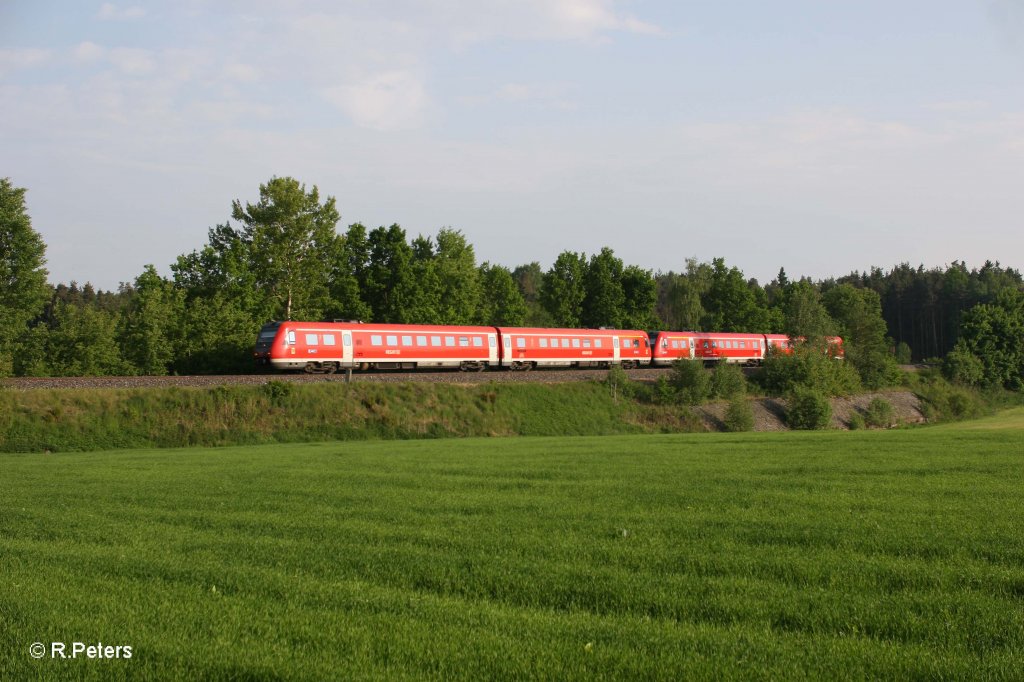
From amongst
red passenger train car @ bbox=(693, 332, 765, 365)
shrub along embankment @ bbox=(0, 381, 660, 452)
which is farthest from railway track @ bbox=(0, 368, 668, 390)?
red passenger train car @ bbox=(693, 332, 765, 365)

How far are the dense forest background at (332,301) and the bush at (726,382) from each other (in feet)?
55.6

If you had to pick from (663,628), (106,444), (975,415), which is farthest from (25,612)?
(975,415)

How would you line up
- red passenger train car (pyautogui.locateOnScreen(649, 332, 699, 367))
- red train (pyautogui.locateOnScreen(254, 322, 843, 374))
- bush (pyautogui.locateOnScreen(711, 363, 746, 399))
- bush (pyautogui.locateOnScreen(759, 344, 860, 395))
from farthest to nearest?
red passenger train car (pyautogui.locateOnScreen(649, 332, 699, 367))
bush (pyautogui.locateOnScreen(759, 344, 860, 395))
bush (pyautogui.locateOnScreen(711, 363, 746, 399))
red train (pyautogui.locateOnScreen(254, 322, 843, 374))

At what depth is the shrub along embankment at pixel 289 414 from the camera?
30.5 meters

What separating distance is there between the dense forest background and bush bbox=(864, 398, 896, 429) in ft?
30.6

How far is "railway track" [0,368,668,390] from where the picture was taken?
33531 mm

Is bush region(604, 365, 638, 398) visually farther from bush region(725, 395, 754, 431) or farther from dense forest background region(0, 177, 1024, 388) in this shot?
dense forest background region(0, 177, 1024, 388)

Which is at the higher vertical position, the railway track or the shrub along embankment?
the railway track

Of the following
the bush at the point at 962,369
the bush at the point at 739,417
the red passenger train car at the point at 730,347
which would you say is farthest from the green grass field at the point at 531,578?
the bush at the point at 962,369

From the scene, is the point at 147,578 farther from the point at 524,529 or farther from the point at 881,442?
the point at 881,442

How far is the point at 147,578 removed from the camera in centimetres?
798

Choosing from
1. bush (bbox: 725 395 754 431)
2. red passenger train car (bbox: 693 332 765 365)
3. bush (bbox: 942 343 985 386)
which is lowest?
bush (bbox: 725 395 754 431)

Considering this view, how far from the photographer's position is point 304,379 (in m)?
38.0

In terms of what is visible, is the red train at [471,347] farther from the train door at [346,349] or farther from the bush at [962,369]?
the bush at [962,369]
